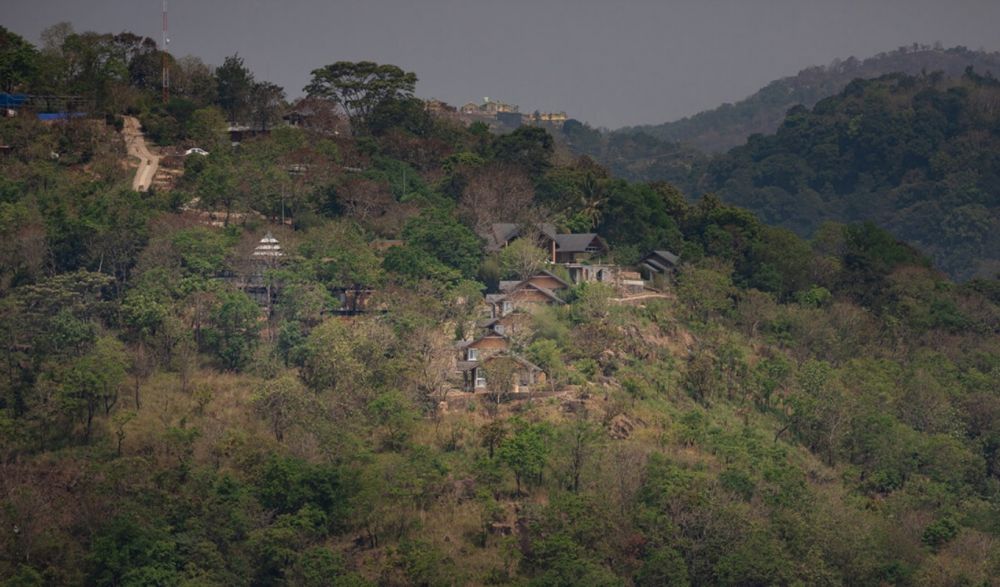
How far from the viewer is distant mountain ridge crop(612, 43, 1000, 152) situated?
148625 mm

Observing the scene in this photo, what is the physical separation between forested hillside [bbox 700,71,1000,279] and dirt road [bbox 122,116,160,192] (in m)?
47.0

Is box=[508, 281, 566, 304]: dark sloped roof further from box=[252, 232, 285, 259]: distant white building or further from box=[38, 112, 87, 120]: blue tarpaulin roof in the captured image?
box=[38, 112, 87, 120]: blue tarpaulin roof

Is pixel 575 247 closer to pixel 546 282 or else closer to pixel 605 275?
pixel 605 275

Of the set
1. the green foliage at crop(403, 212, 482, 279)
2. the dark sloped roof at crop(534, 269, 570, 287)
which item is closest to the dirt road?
the green foliage at crop(403, 212, 482, 279)

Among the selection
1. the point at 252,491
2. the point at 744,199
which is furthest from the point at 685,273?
the point at 744,199

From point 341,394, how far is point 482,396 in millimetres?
3846

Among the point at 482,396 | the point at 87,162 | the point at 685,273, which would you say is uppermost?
the point at 87,162

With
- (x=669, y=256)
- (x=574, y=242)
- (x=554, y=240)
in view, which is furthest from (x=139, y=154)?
(x=669, y=256)

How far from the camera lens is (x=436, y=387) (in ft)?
119

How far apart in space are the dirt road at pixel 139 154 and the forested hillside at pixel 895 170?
47.0 metres

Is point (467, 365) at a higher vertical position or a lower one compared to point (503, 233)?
lower

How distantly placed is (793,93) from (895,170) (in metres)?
71.0

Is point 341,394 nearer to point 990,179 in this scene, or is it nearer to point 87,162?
point 87,162

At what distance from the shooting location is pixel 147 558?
29875 millimetres
